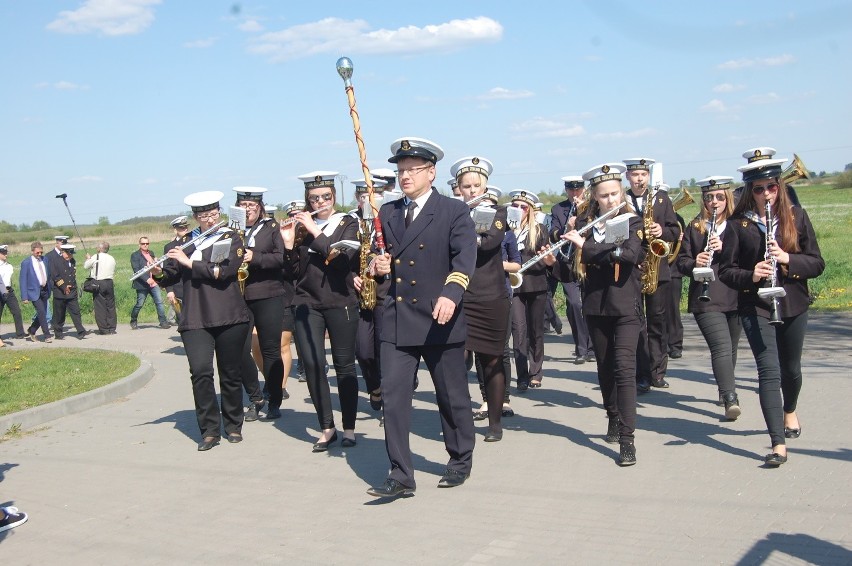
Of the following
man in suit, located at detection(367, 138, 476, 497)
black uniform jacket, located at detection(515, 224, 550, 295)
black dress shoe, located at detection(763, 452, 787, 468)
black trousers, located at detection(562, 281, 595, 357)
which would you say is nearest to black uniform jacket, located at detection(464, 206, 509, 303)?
man in suit, located at detection(367, 138, 476, 497)

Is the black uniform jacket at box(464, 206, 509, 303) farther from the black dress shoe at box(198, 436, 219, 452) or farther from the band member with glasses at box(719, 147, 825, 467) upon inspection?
the black dress shoe at box(198, 436, 219, 452)

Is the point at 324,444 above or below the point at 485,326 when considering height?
below

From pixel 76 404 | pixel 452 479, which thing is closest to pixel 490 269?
pixel 452 479

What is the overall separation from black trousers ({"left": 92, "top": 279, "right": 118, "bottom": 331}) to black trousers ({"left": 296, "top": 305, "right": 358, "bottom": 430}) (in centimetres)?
1364

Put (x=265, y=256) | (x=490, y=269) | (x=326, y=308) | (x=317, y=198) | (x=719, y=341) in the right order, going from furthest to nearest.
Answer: (x=265, y=256)
(x=719, y=341)
(x=317, y=198)
(x=326, y=308)
(x=490, y=269)

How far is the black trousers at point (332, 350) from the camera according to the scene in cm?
807

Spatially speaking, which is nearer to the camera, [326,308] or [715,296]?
[326,308]

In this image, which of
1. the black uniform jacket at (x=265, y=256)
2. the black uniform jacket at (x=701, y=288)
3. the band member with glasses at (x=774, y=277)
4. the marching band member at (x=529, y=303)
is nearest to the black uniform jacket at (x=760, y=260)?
the band member with glasses at (x=774, y=277)

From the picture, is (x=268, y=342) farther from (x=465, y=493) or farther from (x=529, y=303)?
(x=465, y=493)

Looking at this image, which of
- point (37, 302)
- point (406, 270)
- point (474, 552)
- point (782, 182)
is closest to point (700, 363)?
point (782, 182)

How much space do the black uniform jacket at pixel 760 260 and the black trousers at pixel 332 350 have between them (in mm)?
2903

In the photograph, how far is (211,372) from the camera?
27.7 feet

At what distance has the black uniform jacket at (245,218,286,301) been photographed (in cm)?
877

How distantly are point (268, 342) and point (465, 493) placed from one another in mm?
3245
